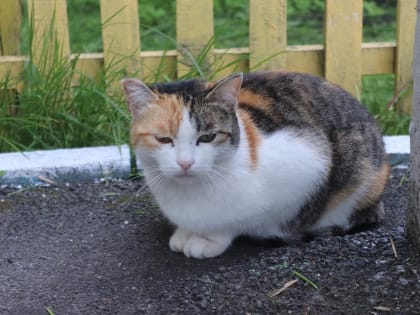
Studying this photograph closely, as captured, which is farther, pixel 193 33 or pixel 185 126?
pixel 193 33

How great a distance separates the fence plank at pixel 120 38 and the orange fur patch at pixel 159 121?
1.31 metres

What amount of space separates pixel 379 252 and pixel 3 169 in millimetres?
1594

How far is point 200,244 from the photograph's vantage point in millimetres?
2428

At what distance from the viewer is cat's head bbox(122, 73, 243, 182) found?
2156 mm

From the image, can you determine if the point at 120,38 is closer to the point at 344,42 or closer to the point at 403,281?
the point at 344,42

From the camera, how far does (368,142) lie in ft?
8.58

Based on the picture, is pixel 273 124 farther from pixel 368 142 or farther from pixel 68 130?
pixel 68 130

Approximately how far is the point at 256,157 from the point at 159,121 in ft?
1.18

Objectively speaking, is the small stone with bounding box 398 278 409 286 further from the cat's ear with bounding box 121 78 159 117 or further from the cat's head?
the cat's ear with bounding box 121 78 159 117

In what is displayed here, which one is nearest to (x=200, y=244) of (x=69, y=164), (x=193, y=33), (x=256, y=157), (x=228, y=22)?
(x=256, y=157)

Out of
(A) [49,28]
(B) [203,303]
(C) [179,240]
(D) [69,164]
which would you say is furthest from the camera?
(A) [49,28]

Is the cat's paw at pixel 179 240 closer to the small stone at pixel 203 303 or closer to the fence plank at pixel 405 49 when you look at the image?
the small stone at pixel 203 303

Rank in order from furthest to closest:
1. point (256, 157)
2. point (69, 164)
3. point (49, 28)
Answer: point (49, 28)
point (69, 164)
point (256, 157)

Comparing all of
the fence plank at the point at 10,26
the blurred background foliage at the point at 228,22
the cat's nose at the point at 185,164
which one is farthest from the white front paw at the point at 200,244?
the blurred background foliage at the point at 228,22
